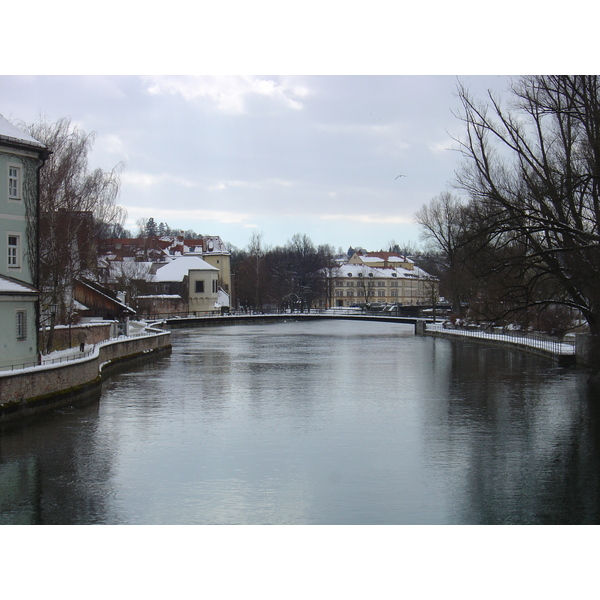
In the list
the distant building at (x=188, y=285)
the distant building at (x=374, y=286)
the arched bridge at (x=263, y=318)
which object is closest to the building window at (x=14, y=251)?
the arched bridge at (x=263, y=318)

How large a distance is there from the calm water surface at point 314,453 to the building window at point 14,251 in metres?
5.59

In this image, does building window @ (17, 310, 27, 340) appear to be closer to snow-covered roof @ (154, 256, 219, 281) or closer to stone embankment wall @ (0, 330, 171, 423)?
stone embankment wall @ (0, 330, 171, 423)

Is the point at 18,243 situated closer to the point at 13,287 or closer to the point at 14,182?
the point at 14,182

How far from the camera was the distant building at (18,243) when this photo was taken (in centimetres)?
2406

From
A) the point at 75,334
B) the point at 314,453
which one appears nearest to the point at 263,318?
the point at 75,334

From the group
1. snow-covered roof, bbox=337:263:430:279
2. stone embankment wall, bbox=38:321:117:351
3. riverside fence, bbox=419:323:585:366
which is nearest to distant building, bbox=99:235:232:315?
stone embankment wall, bbox=38:321:117:351

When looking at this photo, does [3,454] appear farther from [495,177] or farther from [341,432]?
[495,177]

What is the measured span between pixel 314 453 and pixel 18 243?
46.7 ft

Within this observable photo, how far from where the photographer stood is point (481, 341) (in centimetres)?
5106

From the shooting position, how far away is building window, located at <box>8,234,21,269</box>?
25812 millimetres

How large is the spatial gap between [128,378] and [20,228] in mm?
8190

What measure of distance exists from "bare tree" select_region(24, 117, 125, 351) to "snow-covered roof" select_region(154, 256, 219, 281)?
162ft

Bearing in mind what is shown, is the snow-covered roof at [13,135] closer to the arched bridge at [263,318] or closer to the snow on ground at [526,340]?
the snow on ground at [526,340]

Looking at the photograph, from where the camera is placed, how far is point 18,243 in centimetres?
2605
